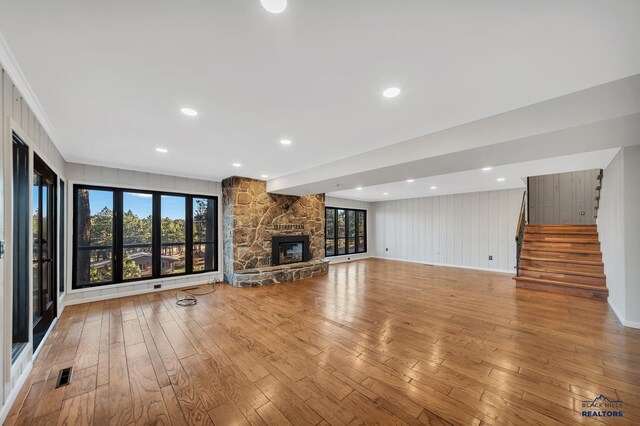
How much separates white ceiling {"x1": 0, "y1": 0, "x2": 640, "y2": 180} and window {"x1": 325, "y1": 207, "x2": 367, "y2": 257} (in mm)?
6404

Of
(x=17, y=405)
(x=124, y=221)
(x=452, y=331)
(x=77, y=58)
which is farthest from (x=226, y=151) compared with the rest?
(x=452, y=331)

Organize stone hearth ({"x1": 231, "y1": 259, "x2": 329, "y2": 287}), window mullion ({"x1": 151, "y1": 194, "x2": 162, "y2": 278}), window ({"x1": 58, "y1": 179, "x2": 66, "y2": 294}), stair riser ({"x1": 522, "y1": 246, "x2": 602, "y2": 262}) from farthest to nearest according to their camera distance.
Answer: stone hearth ({"x1": 231, "y1": 259, "x2": 329, "y2": 287}) < window mullion ({"x1": 151, "y1": 194, "x2": 162, "y2": 278}) < stair riser ({"x1": 522, "y1": 246, "x2": 602, "y2": 262}) < window ({"x1": 58, "y1": 179, "x2": 66, "y2": 294})

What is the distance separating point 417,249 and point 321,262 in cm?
419

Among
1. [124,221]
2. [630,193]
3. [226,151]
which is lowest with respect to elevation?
[124,221]

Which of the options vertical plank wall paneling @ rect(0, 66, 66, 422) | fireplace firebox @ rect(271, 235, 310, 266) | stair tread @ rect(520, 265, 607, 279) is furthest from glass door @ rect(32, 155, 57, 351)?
stair tread @ rect(520, 265, 607, 279)

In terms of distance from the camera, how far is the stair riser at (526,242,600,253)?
5246 mm

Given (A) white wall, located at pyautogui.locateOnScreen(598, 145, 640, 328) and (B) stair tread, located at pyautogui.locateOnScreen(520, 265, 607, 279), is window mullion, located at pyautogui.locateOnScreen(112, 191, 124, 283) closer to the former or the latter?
(A) white wall, located at pyautogui.locateOnScreen(598, 145, 640, 328)

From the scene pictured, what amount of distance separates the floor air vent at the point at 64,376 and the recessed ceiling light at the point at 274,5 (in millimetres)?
3407

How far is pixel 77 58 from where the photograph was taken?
1718mm

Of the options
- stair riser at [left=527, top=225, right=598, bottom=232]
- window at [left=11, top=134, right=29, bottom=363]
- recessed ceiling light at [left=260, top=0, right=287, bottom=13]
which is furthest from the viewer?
stair riser at [left=527, top=225, right=598, bottom=232]

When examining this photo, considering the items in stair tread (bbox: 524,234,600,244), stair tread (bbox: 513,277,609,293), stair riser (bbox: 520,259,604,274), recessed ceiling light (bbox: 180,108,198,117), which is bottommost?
stair tread (bbox: 513,277,609,293)

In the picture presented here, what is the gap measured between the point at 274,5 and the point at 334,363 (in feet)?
9.47

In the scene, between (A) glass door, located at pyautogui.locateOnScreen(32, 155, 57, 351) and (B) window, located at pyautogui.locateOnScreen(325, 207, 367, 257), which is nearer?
(A) glass door, located at pyautogui.locateOnScreen(32, 155, 57, 351)

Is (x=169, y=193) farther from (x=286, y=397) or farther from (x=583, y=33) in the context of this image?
(x=583, y=33)
